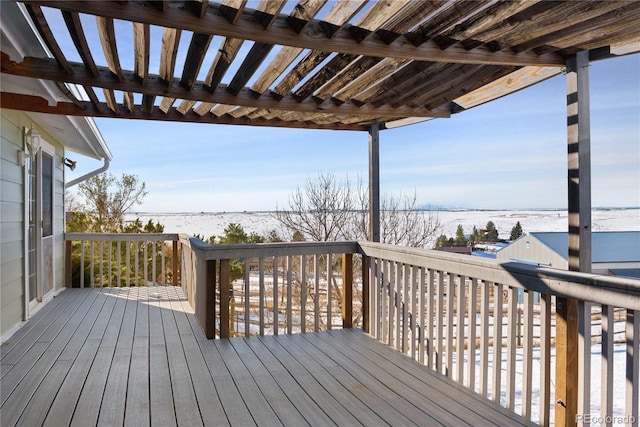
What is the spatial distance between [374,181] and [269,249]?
4.57 ft

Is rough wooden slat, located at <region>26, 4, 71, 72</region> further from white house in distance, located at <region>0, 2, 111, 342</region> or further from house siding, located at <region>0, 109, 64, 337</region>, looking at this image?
house siding, located at <region>0, 109, 64, 337</region>

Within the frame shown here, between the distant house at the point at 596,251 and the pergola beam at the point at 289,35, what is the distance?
61.6 inches

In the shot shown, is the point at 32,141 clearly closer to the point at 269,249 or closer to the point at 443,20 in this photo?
the point at 269,249

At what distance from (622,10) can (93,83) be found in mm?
3174

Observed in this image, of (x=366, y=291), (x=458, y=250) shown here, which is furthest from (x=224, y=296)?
(x=458, y=250)

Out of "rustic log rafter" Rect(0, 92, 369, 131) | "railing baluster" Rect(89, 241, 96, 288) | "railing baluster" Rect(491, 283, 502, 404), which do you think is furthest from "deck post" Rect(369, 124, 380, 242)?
"railing baluster" Rect(89, 241, 96, 288)

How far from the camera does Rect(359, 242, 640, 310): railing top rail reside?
1.96 m

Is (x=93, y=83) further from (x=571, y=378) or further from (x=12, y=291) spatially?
(x=571, y=378)

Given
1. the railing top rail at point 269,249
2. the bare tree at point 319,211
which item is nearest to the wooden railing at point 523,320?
the railing top rail at point 269,249

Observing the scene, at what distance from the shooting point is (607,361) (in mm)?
2100

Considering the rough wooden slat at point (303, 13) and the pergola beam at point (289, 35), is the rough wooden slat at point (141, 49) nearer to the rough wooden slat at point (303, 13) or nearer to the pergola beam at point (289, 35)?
the pergola beam at point (289, 35)

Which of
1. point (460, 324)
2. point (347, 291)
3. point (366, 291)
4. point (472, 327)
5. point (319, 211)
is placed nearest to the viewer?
point (472, 327)

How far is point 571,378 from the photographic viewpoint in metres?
2.34

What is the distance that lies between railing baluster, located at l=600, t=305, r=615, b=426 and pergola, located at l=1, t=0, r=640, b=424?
0.82ft
